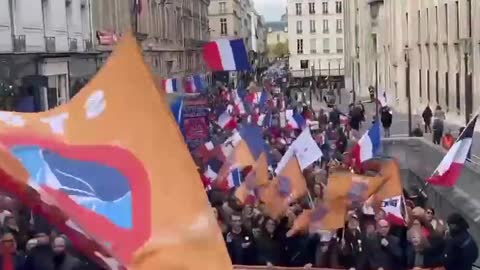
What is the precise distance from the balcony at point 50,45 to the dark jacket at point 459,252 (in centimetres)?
2290

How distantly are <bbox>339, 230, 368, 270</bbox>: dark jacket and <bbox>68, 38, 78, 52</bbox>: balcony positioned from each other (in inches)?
974

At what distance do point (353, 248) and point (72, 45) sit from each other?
25.6 metres

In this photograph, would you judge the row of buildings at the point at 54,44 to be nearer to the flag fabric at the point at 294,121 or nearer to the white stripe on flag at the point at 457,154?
the flag fabric at the point at 294,121

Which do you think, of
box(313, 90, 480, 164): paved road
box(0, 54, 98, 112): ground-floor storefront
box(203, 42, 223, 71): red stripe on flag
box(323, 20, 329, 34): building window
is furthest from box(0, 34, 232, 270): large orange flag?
box(323, 20, 329, 34): building window

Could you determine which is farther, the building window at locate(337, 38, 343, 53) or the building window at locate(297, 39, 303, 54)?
the building window at locate(297, 39, 303, 54)

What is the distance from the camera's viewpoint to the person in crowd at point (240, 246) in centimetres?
1203

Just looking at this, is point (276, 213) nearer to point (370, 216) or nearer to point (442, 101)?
point (370, 216)

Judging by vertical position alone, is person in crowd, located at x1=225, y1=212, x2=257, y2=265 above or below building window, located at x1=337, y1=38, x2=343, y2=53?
below

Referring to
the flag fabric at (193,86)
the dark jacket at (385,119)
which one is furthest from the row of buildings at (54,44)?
the dark jacket at (385,119)

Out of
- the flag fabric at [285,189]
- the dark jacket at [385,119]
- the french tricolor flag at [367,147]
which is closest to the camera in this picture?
the flag fabric at [285,189]

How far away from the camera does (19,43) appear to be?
98.2 feet

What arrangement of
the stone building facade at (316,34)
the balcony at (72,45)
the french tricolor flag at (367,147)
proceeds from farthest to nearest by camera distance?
the stone building facade at (316,34) < the balcony at (72,45) < the french tricolor flag at (367,147)

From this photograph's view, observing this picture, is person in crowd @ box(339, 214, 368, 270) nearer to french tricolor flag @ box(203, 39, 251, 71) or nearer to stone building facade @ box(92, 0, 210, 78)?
french tricolor flag @ box(203, 39, 251, 71)

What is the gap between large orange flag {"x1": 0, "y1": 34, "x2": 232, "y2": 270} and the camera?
22.0ft
